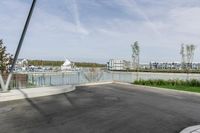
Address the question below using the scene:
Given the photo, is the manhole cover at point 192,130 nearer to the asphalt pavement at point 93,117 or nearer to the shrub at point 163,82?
the asphalt pavement at point 93,117

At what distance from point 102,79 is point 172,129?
20249 mm

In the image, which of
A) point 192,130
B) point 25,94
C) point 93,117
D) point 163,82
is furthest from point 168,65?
point 192,130

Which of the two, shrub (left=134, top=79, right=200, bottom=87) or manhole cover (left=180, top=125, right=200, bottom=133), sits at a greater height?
shrub (left=134, top=79, right=200, bottom=87)

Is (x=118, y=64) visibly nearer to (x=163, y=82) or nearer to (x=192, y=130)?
(x=163, y=82)

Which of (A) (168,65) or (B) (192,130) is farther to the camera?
(A) (168,65)

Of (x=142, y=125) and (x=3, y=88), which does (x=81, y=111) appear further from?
(x=3, y=88)

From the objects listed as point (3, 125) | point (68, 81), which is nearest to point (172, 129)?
point (3, 125)

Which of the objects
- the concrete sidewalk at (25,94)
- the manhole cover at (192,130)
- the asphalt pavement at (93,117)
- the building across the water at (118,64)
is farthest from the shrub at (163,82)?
the building across the water at (118,64)

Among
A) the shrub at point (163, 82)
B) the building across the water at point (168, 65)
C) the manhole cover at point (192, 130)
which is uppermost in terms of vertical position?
the building across the water at point (168, 65)

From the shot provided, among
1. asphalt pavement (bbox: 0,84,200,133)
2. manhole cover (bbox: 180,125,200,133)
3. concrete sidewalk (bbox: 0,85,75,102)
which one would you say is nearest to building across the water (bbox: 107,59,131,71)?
concrete sidewalk (bbox: 0,85,75,102)

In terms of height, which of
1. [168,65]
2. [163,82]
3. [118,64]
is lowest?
[163,82]

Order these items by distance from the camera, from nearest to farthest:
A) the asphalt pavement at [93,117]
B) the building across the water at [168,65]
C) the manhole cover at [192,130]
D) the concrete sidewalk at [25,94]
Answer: the manhole cover at [192,130] → the asphalt pavement at [93,117] → the concrete sidewalk at [25,94] → the building across the water at [168,65]

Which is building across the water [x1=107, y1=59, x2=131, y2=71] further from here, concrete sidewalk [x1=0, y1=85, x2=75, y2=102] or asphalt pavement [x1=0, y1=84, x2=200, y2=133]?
asphalt pavement [x1=0, y1=84, x2=200, y2=133]

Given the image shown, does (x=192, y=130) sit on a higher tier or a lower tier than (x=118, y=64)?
lower
